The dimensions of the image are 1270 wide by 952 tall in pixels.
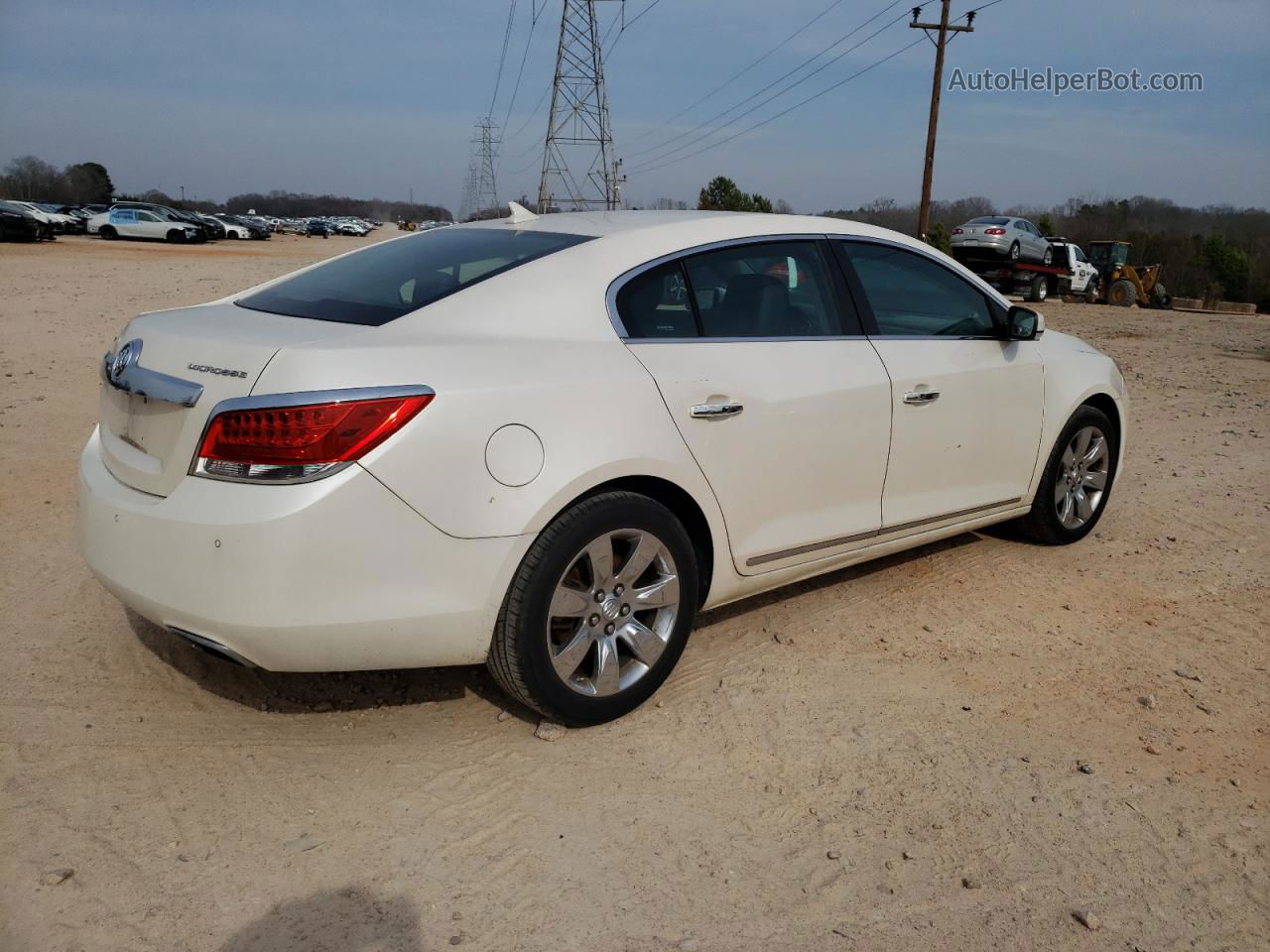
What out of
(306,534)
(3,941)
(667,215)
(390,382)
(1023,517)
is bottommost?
(3,941)

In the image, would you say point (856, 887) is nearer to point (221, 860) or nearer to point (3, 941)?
point (221, 860)

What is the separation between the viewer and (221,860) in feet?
9.01

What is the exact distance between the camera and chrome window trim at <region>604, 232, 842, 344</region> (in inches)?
138

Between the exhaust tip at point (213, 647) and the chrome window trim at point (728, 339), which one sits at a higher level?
the chrome window trim at point (728, 339)

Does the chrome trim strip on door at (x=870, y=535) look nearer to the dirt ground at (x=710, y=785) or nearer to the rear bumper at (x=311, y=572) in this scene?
the dirt ground at (x=710, y=785)

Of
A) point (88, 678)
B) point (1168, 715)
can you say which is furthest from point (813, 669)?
point (88, 678)

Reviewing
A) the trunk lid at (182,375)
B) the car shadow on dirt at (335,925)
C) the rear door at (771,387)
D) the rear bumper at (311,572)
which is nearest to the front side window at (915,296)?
the rear door at (771,387)

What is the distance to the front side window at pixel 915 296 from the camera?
4.37 metres

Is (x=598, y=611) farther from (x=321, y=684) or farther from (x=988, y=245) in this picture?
(x=988, y=245)

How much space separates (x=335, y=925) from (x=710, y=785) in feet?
3.83

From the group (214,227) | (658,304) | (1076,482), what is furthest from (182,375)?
(214,227)

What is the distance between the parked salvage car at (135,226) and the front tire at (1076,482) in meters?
44.2

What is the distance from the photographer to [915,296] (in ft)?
14.9

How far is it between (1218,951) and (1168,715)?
1307mm
